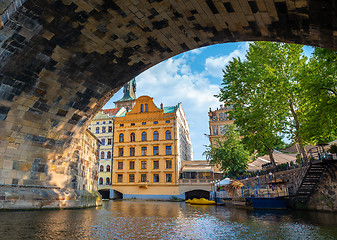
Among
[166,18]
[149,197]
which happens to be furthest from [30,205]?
[149,197]

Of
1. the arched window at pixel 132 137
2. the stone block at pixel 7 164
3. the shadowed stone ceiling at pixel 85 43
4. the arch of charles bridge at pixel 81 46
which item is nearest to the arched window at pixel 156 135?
the arched window at pixel 132 137

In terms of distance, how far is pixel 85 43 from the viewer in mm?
9938

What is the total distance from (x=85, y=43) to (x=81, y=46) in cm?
25

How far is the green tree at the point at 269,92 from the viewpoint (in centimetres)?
1695

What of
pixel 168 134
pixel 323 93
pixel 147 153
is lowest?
pixel 323 93

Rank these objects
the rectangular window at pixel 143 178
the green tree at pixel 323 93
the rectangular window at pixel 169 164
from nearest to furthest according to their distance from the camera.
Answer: the green tree at pixel 323 93 → the rectangular window at pixel 169 164 → the rectangular window at pixel 143 178

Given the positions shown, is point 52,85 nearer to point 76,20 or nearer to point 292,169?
point 76,20

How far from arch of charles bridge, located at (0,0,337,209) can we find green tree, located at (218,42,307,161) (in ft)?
30.4

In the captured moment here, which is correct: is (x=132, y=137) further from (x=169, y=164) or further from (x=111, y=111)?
(x=111, y=111)

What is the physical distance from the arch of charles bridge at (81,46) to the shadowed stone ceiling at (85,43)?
33mm

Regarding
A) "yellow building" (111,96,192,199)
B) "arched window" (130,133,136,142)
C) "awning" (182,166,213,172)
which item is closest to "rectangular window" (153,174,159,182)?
"yellow building" (111,96,192,199)

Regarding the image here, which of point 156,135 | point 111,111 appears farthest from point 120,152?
point 111,111

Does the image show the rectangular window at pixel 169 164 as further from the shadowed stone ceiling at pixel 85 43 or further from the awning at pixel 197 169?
the shadowed stone ceiling at pixel 85 43

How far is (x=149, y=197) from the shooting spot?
3766cm
